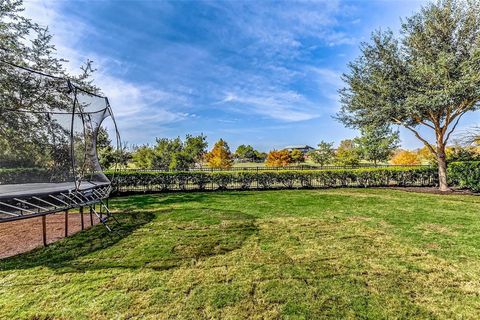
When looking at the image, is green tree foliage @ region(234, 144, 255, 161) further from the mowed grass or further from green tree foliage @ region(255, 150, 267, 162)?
the mowed grass

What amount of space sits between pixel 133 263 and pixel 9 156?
493 cm

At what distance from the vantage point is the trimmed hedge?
364 inches

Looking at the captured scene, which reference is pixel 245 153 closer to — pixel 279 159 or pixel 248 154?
pixel 248 154

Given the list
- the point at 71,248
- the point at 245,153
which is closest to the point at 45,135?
the point at 71,248

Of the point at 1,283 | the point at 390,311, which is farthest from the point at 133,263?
the point at 390,311

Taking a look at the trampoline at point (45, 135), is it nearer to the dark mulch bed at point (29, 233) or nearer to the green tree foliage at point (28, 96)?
the green tree foliage at point (28, 96)

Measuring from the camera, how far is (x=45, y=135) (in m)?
6.42

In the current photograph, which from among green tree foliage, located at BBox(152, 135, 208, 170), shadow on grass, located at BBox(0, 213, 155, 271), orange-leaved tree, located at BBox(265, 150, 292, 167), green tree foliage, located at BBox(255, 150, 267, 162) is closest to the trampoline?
shadow on grass, located at BBox(0, 213, 155, 271)

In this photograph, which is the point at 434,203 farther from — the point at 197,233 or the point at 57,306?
the point at 57,306

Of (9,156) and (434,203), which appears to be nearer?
(9,156)

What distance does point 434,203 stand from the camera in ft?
23.5

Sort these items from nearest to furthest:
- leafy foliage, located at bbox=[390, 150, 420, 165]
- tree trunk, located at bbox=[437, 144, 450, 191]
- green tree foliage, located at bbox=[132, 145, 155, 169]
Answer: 1. tree trunk, located at bbox=[437, 144, 450, 191]
2. leafy foliage, located at bbox=[390, 150, 420, 165]
3. green tree foliage, located at bbox=[132, 145, 155, 169]

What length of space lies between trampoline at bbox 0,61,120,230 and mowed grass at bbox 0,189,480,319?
5.69ft

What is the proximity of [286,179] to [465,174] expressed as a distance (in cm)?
711
